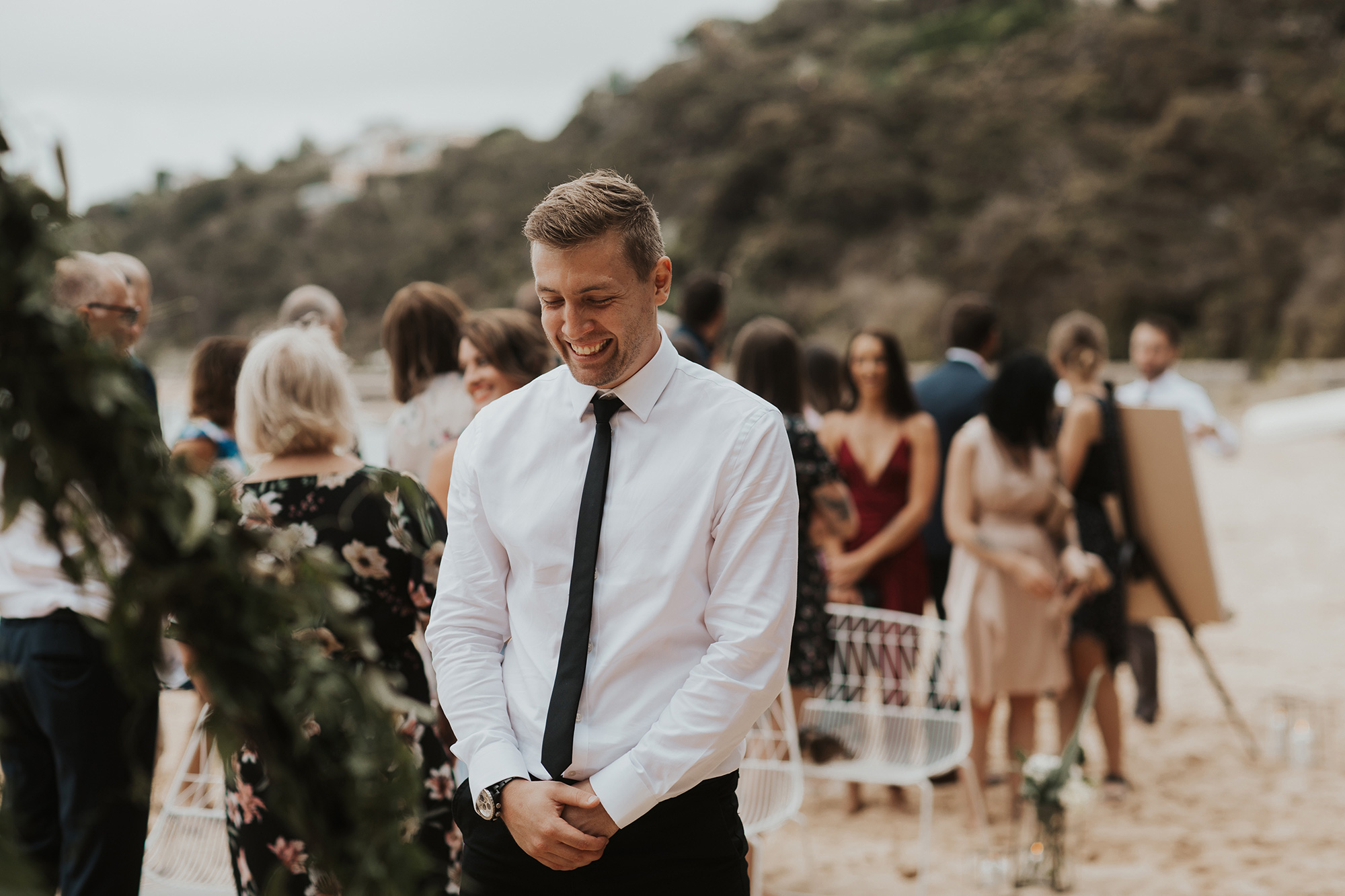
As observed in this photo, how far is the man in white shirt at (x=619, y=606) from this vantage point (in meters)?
1.86

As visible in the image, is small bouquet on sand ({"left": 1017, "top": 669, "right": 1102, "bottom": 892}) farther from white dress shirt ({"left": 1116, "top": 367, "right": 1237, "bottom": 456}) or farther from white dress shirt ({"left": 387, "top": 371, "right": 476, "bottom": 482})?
white dress shirt ({"left": 1116, "top": 367, "right": 1237, "bottom": 456})

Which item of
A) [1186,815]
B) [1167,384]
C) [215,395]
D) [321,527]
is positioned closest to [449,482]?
[321,527]

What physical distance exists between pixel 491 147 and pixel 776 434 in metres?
66.1

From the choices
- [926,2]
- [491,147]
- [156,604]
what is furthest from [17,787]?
[926,2]

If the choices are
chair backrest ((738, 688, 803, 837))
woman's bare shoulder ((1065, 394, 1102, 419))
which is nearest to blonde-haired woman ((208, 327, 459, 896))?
chair backrest ((738, 688, 803, 837))

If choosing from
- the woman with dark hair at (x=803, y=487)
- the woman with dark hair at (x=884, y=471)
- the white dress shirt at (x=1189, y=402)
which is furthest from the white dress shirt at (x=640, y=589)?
the white dress shirt at (x=1189, y=402)

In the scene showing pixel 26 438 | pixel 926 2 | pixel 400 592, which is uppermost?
pixel 926 2

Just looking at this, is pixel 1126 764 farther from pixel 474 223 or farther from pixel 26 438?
pixel 474 223

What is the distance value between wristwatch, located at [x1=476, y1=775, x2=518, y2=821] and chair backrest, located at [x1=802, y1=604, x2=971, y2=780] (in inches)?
101

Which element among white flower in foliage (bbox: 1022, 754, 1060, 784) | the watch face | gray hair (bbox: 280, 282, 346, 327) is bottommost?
white flower in foliage (bbox: 1022, 754, 1060, 784)

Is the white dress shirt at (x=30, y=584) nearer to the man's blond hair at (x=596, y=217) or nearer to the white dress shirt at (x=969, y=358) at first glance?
the man's blond hair at (x=596, y=217)

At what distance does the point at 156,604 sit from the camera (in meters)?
0.81

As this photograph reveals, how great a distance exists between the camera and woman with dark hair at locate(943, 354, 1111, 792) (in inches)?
183

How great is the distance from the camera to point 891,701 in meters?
4.48
